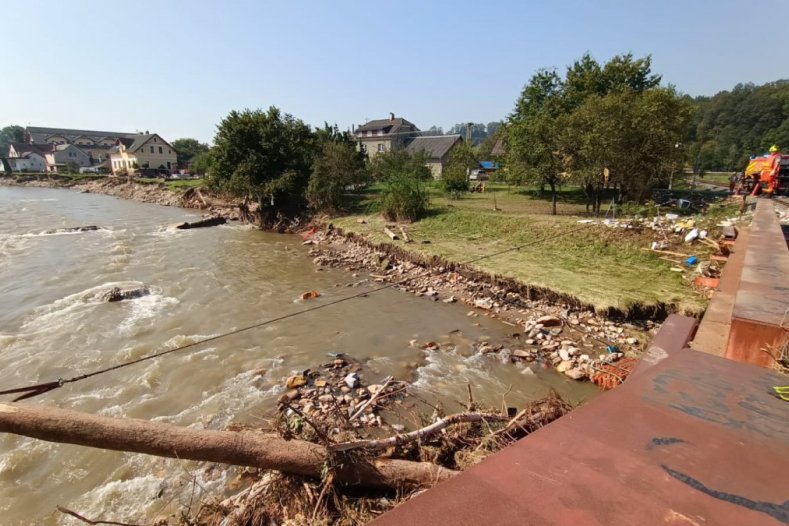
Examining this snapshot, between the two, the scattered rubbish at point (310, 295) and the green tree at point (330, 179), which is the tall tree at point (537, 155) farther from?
the scattered rubbish at point (310, 295)

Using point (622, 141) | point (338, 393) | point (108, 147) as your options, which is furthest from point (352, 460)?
point (108, 147)

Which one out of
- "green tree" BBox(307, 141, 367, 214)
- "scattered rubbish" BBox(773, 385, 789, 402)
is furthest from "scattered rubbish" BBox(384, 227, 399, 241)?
"scattered rubbish" BBox(773, 385, 789, 402)

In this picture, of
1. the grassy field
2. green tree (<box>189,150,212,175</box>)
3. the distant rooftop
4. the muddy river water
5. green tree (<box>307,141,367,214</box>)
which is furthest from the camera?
the distant rooftop

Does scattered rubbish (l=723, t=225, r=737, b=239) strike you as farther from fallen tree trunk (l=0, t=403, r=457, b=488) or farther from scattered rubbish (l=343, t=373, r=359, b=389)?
fallen tree trunk (l=0, t=403, r=457, b=488)

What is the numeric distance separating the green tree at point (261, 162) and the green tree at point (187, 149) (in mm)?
57147

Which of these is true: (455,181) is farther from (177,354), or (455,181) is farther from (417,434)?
(417,434)

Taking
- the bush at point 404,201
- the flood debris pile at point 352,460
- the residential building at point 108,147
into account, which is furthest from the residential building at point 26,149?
the flood debris pile at point 352,460

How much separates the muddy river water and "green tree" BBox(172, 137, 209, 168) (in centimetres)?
6525

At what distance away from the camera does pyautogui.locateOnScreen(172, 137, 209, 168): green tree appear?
7538 cm

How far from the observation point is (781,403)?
90.4 inches

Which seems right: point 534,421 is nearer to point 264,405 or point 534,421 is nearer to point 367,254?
point 264,405

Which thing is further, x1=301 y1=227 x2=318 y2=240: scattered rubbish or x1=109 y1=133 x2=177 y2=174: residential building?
x1=109 y1=133 x2=177 y2=174: residential building

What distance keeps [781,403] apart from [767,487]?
3.17ft

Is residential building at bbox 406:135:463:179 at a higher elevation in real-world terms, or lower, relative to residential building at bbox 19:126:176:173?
lower
